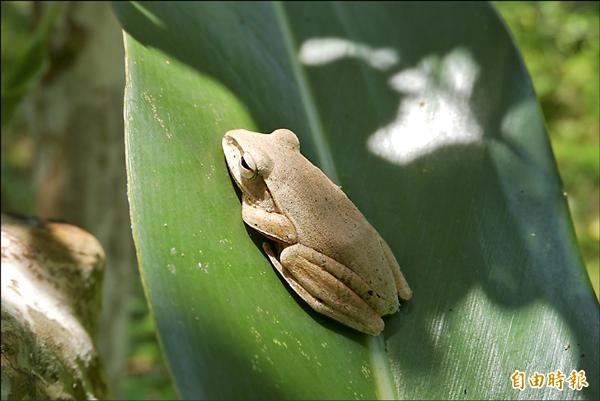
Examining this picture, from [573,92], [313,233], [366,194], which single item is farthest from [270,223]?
[573,92]

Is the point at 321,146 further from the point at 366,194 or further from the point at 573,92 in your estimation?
the point at 573,92

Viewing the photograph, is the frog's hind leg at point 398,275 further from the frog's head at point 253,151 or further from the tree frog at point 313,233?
the frog's head at point 253,151

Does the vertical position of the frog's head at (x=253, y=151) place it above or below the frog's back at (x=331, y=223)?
above

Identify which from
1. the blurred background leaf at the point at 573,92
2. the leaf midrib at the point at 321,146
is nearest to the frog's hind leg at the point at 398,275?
the leaf midrib at the point at 321,146

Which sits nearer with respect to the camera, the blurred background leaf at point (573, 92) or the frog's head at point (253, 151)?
the frog's head at point (253, 151)

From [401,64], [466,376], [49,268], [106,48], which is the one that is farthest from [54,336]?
[106,48]

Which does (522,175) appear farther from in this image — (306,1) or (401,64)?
(306,1)

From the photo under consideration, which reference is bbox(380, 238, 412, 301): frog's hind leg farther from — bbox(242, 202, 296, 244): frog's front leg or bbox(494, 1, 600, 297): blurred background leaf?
bbox(494, 1, 600, 297): blurred background leaf
